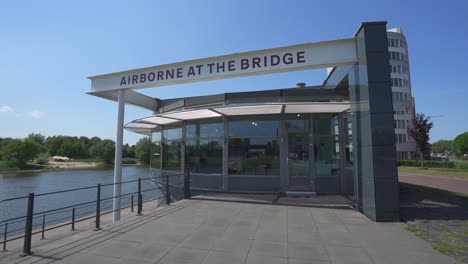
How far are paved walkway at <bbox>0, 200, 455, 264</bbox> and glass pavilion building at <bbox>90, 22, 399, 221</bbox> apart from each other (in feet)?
4.24

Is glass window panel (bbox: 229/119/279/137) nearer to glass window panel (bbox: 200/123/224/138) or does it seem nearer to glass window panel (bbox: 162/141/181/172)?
glass window panel (bbox: 200/123/224/138)

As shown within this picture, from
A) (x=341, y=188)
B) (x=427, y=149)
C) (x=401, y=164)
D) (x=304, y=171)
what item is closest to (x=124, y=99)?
(x=304, y=171)

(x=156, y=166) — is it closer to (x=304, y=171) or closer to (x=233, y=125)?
(x=233, y=125)

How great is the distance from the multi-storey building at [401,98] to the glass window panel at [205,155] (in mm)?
45297

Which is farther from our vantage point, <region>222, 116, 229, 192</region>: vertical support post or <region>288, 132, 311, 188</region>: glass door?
<region>222, 116, 229, 192</region>: vertical support post

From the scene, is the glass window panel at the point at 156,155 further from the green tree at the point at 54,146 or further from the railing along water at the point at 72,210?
the green tree at the point at 54,146

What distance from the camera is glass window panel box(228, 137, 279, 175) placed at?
1022 cm

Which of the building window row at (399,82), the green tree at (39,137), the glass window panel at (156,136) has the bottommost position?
the glass window panel at (156,136)

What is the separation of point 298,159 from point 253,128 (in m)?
2.09

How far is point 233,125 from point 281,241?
6.65 metres

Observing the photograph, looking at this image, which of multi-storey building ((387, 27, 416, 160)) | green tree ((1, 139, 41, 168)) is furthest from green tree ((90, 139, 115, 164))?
multi-storey building ((387, 27, 416, 160))

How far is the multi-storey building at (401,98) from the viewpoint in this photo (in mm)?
46875

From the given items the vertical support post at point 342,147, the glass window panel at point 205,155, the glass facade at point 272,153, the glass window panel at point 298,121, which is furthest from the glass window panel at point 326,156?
the glass window panel at point 205,155

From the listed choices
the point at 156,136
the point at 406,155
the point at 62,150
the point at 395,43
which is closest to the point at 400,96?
the point at 395,43
